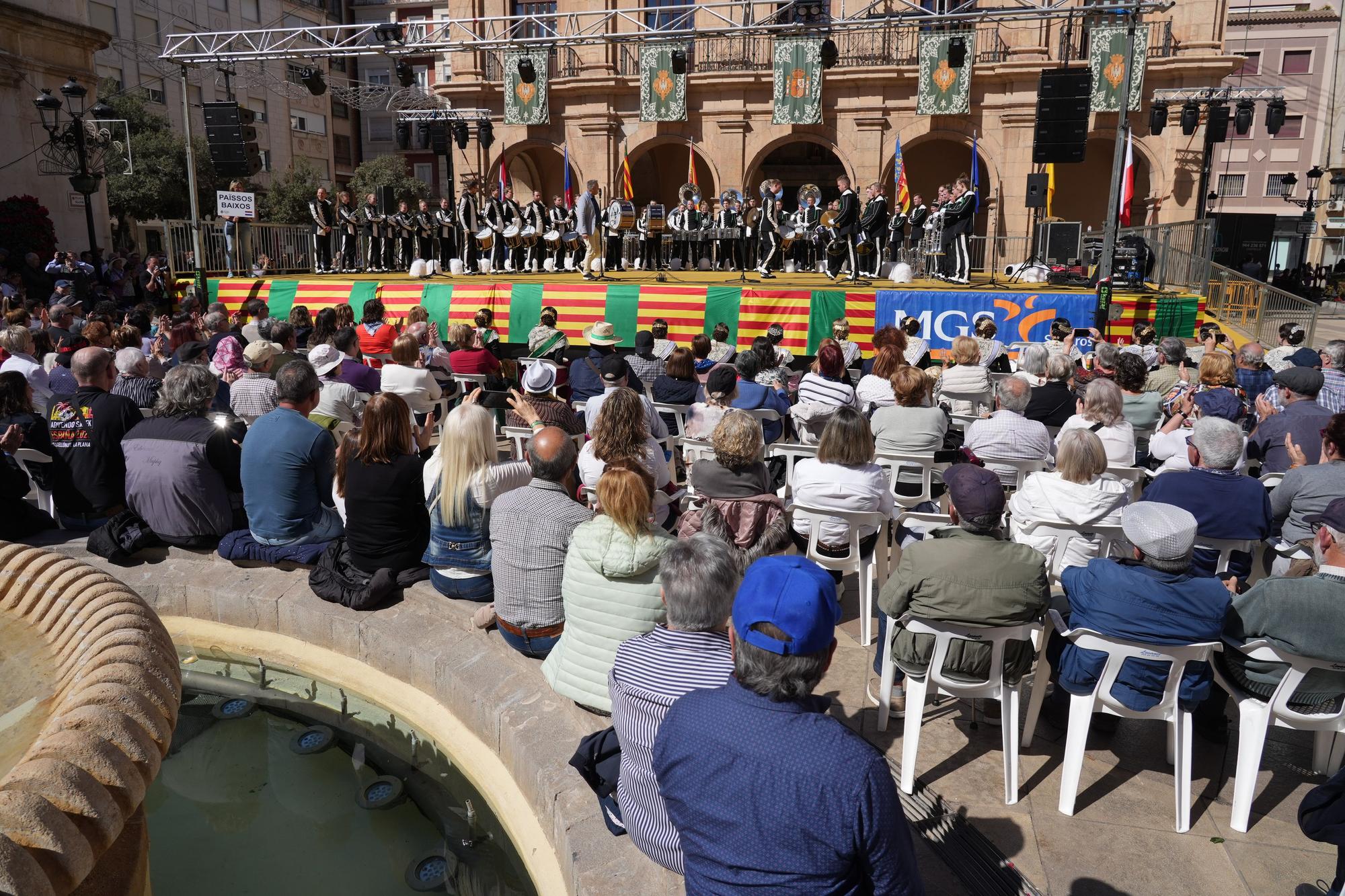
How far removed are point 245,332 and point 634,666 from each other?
24.3 ft

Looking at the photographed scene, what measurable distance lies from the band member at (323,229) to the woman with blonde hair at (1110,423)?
41.7 ft

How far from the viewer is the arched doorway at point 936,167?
21.8 m

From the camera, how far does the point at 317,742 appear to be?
12.3 ft

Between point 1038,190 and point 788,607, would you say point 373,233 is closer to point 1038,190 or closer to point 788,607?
point 1038,190

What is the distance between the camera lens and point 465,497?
3795mm

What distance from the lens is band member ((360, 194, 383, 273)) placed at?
1488cm

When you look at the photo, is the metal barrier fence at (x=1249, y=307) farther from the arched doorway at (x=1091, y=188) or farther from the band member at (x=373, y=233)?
the band member at (x=373, y=233)

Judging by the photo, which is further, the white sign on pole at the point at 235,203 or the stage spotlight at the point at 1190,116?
the stage spotlight at the point at 1190,116

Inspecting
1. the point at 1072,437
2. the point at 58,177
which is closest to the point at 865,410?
the point at 1072,437

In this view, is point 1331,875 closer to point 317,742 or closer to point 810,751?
point 810,751

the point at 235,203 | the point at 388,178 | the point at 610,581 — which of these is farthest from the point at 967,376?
the point at 388,178

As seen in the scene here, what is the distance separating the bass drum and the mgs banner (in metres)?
8.42

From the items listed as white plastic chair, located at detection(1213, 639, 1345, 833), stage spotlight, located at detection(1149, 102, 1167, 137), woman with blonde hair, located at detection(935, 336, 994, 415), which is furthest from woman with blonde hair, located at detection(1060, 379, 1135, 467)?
stage spotlight, located at detection(1149, 102, 1167, 137)

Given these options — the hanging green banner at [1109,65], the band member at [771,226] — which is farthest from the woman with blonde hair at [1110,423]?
the hanging green banner at [1109,65]
